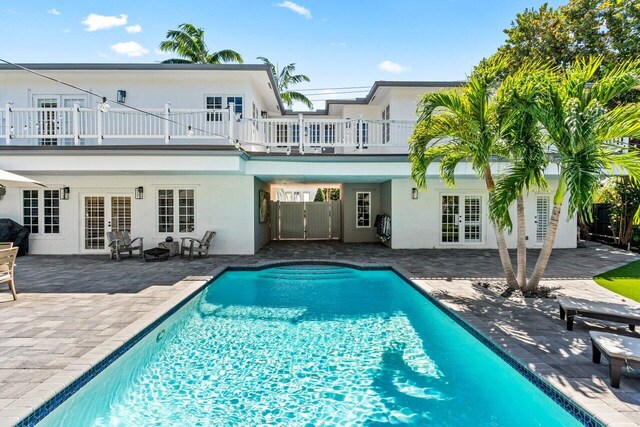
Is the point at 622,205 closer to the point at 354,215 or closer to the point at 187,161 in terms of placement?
the point at 354,215

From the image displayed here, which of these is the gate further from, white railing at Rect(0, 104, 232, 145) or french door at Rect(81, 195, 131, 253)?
french door at Rect(81, 195, 131, 253)

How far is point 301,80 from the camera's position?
2761 cm

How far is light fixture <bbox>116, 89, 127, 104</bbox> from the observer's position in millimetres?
13028

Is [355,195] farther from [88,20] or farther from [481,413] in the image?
[481,413]

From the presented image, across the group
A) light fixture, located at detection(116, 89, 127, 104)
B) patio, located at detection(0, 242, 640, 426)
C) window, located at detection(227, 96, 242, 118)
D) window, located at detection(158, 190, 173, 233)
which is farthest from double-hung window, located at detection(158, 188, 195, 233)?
light fixture, located at detection(116, 89, 127, 104)

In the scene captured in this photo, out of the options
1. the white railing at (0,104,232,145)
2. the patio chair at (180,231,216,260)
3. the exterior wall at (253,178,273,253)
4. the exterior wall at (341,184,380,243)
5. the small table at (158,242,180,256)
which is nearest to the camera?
the white railing at (0,104,232,145)

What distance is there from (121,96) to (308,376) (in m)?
12.8

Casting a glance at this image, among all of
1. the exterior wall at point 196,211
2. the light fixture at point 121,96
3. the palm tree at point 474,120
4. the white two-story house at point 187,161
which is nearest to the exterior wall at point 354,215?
the white two-story house at point 187,161

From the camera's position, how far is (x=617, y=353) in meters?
3.53

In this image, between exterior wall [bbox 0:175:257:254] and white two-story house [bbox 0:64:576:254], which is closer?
white two-story house [bbox 0:64:576:254]

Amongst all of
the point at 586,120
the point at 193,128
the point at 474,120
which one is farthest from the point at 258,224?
the point at 586,120

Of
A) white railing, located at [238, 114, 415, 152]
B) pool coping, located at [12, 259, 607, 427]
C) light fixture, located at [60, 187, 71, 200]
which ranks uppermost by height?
white railing, located at [238, 114, 415, 152]

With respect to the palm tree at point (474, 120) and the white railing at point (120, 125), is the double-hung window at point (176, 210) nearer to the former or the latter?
the white railing at point (120, 125)

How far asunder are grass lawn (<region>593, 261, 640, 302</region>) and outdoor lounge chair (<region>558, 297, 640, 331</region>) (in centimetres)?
250
